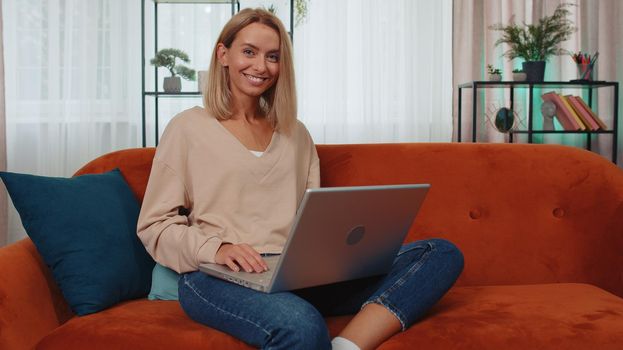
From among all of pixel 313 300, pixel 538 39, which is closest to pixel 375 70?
pixel 538 39

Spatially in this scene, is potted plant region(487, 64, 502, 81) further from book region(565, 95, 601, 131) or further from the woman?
the woman

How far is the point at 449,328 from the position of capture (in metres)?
1.50

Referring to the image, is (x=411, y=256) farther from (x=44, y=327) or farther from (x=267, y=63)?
(x=44, y=327)

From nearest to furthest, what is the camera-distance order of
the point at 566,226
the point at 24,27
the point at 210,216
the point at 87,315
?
the point at 87,315
the point at 210,216
the point at 566,226
the point at 24,27

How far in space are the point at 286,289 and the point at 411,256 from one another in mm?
356

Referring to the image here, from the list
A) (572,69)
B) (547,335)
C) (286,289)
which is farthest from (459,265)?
(572,69)

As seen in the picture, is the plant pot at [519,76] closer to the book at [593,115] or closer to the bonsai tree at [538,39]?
the bonsai tree at [538,39]

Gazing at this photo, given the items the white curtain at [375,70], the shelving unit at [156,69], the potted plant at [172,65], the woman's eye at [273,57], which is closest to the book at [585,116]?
the white curtain at [375,70]

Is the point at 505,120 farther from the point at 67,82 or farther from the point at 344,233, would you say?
the point at 344,233

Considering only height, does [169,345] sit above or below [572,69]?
below

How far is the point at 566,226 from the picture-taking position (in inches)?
77.6

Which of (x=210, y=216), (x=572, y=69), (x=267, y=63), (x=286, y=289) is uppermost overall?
(x=572, y=69)

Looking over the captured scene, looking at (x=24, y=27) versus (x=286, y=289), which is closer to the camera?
(x=286, y=289)

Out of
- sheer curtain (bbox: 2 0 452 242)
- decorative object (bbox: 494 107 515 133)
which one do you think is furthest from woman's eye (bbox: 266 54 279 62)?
sheer curtain (bbox: 2 0 452 242)
